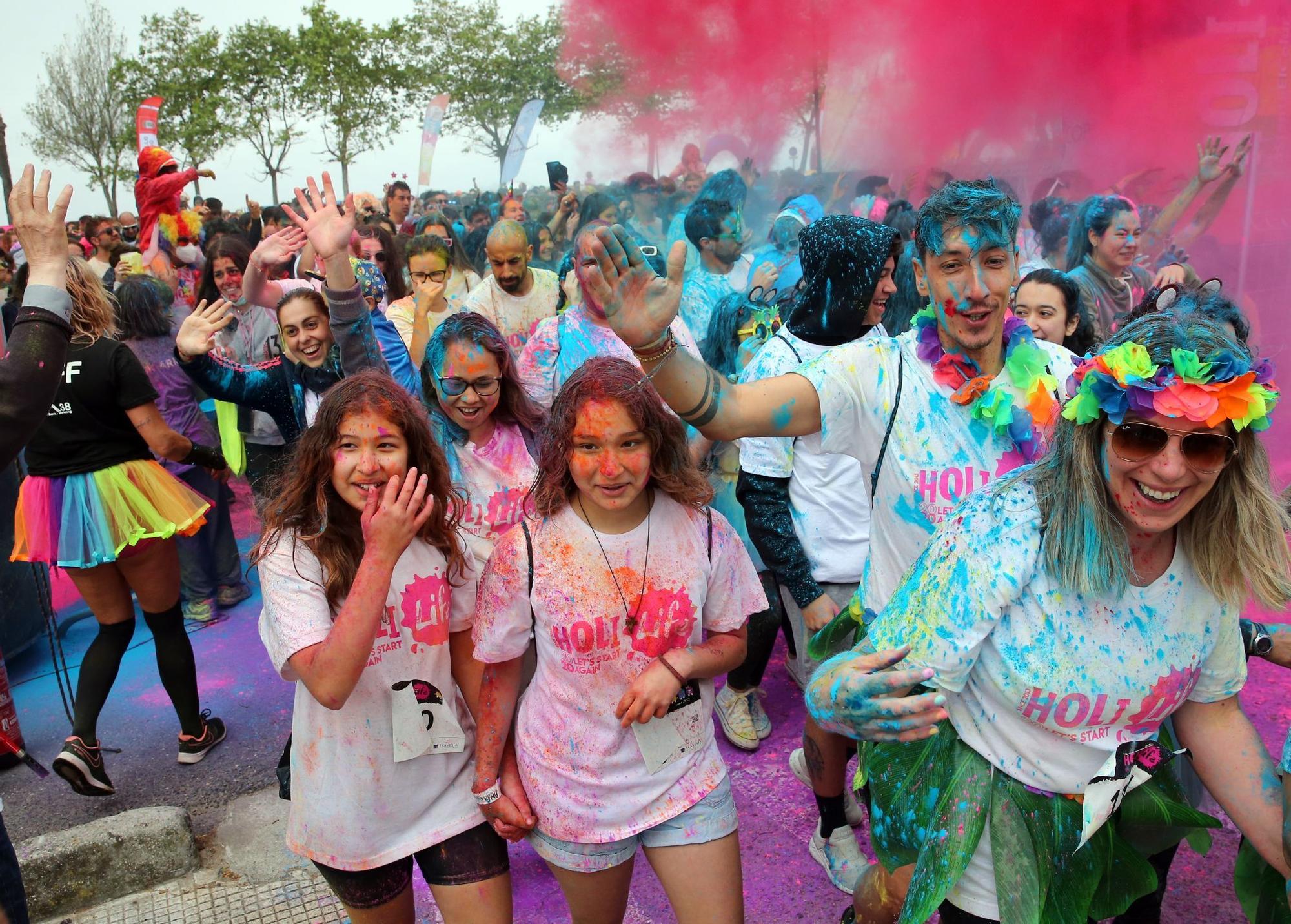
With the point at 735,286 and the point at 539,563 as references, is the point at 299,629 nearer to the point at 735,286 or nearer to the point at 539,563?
the point at 539,563

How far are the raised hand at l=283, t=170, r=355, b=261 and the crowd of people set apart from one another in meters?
0.01

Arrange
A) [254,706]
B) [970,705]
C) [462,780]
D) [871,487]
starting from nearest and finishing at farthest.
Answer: [970,705] → [462,780] → [871,487] → [254,706]

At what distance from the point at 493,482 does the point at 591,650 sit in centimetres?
96

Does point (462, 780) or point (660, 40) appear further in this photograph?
point (660, 40)

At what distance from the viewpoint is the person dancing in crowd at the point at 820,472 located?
3.04m

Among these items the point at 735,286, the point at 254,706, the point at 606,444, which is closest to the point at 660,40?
the point at 735,286

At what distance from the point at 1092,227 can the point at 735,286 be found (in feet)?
7.26

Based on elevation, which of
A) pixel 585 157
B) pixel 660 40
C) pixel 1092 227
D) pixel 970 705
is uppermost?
pixel 660 40

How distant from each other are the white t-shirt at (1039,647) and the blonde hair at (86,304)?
323 centimetres

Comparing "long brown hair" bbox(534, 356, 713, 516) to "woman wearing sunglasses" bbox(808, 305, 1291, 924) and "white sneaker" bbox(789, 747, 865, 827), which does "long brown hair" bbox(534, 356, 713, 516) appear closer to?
"woman wearing sunglasses" bbox(808, 305, 1291, 924)

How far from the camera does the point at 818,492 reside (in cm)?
312

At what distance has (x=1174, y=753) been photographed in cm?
182

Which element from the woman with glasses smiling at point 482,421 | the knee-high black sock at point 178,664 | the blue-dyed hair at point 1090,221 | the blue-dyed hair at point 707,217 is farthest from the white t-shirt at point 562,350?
the blue-dyed hair at point 1090,221

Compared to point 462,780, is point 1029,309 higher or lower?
higher
